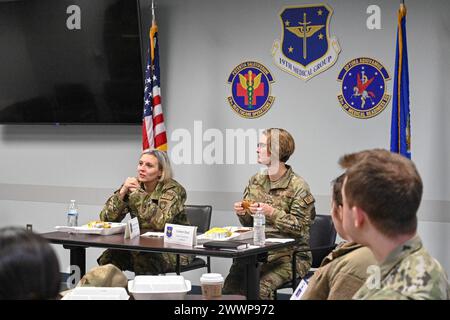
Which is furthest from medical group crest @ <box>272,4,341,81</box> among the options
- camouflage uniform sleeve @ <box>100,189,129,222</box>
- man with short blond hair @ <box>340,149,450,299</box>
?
man with short blond hair @ <box>340,149,450,299</box>

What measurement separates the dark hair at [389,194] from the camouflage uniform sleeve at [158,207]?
3.28 meters

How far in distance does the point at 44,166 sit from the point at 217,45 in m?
2.28

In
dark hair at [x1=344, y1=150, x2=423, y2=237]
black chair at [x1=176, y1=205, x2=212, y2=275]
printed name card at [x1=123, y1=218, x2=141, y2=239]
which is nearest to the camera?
dark hair at [x1=344, y1=150, x2=423, y2=237]

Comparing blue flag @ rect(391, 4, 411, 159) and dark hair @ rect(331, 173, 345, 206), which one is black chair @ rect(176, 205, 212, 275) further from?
dark hair @ rect(331, 173, 345, 206)

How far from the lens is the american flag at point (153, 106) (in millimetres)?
6473

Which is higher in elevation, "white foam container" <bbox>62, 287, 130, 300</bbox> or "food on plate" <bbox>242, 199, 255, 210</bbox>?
"food on plate" <bbox>242, 199, 255, 210</bbox>

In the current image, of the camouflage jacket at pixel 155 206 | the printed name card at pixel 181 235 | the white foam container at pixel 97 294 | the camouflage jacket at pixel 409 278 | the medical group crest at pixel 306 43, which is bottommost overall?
the printed name card at pixel 181 235

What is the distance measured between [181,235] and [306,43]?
7.80 feet

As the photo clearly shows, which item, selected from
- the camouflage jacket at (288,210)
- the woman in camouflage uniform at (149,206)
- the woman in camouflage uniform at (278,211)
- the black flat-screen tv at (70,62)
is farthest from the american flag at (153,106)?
the camouflage jacket at (288,210)

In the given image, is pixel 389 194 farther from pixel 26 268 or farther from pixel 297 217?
pixel 297 217

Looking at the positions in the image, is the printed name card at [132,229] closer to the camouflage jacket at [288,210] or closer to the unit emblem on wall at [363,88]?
the camouflage jacket at [288,210]

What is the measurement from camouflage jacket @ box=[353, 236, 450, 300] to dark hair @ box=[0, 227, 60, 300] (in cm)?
81

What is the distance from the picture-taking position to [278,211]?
4918 mm

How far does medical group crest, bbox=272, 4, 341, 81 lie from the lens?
618 centimetres
